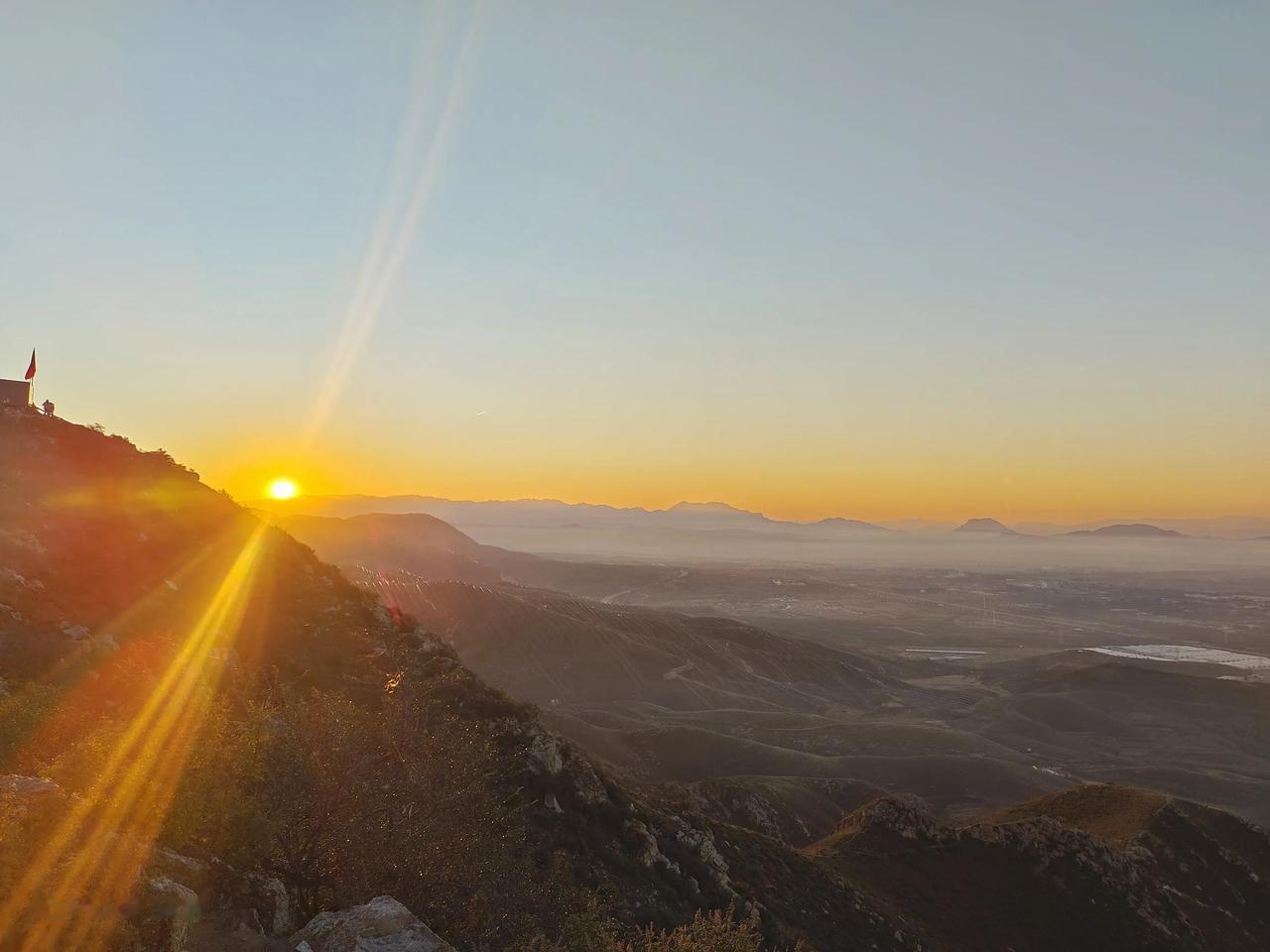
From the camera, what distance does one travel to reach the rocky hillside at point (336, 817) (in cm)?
957

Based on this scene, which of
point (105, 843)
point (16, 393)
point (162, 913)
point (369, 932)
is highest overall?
point (16, 393)

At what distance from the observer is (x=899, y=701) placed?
12456 cm

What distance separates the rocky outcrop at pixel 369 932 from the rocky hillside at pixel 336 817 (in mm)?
38

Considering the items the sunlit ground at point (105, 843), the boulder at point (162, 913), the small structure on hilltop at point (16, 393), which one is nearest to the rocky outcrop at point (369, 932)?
the boulder at point (162, 913)

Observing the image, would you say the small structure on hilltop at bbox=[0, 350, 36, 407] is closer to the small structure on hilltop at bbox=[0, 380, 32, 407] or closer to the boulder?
the small structure on hilltop at bbox=[0, 380, 32, 407]

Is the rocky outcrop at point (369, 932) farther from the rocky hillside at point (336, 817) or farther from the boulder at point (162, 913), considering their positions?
the boulder at point (162, 913)

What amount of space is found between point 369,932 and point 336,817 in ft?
10.1

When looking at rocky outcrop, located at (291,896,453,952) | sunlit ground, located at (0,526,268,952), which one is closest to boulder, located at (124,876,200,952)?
sunlit ground, located at (0,526,268,952)

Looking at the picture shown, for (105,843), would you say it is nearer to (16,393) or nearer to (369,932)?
(369,932)

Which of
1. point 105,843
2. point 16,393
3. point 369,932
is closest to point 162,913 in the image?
point 105,843

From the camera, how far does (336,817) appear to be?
39.5ft

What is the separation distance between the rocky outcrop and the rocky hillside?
0.12 feet

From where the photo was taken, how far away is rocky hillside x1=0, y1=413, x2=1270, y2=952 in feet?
31.4

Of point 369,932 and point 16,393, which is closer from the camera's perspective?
point 369,932
